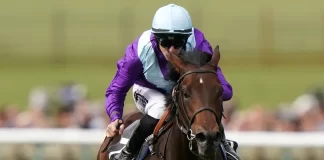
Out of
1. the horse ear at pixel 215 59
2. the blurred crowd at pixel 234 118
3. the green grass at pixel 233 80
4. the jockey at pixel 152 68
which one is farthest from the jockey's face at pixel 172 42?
the green grass at pixel 233 80

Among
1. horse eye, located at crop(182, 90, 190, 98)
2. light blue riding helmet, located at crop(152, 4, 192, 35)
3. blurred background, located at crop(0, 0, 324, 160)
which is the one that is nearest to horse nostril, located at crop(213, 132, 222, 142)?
horse eye, located at crop(182, 90, 190, 98)

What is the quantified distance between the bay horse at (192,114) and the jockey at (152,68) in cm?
29

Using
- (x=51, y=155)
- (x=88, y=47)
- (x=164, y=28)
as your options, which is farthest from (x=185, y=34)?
(x=88, y=47)

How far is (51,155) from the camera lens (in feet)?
35.2

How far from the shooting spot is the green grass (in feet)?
82.4

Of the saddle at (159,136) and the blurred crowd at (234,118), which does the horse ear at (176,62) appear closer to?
the saddle at (159,136)

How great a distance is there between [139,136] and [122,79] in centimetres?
41

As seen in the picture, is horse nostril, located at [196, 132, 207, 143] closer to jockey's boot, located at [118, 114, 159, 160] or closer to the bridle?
the bridle

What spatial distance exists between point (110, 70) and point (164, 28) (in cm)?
2409

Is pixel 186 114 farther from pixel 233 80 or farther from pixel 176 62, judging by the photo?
pixel 233 80

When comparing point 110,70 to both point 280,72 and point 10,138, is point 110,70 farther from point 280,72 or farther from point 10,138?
point 10,138

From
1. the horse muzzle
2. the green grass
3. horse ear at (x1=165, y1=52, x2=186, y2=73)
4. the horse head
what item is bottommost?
the green grass

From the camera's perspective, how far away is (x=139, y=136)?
6367 millimetres

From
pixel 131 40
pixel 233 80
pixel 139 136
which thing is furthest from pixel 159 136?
pixel 131 40
